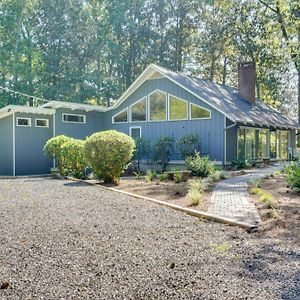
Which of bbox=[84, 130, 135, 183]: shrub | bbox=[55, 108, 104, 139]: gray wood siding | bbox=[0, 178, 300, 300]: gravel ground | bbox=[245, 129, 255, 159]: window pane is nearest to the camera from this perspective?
bbox=[0, 178, 300, 300]: gravel ground

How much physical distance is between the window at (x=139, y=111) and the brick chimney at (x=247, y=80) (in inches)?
249

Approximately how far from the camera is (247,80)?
71.5 ft

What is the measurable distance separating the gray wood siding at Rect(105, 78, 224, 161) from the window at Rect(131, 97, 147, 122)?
8.3 inches

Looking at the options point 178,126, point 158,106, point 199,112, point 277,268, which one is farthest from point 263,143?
point 277,268

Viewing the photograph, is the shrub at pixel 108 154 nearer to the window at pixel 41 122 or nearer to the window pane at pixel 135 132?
the window at pixel 41 122

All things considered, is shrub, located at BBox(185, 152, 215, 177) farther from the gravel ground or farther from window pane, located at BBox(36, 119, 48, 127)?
window pane, located at BBox(36, 119, 48, 127)

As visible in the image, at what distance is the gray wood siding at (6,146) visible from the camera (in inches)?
666

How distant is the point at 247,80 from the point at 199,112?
594 cm

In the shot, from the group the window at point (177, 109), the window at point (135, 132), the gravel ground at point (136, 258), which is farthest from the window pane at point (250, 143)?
the gravel ground at point (136, 258)

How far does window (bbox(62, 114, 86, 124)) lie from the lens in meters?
18.8

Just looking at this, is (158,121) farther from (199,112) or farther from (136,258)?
(136,258)

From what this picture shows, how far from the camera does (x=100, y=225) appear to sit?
5266mm

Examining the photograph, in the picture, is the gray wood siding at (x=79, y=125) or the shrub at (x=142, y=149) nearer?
the shrub at (x=142, y=149)

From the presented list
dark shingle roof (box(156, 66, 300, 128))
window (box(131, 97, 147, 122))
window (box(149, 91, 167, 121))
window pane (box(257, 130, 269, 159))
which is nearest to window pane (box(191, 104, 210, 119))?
dark shingle roof (box(156, 66, 300, 128))
